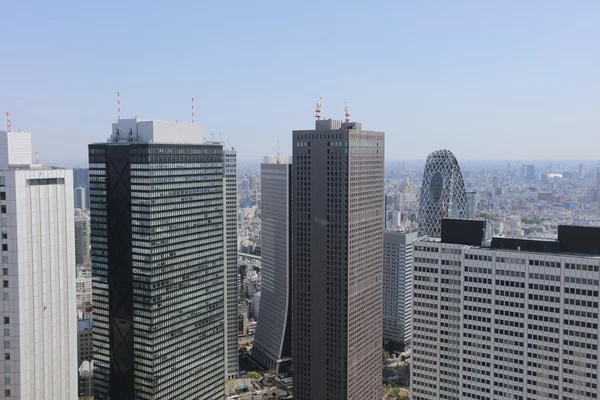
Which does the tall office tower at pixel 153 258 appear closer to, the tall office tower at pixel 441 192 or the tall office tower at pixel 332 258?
the tall office tower at pixel 332 258

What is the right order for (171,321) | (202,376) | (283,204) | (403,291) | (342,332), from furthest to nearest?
(403,291)
(283,204)
(342,332)
(202,376)
(171,321)

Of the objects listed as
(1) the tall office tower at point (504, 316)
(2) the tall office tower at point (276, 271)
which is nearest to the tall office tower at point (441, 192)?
(2) the tall office tower at point (276, 271)

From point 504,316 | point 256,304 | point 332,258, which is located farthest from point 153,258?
point 256,304

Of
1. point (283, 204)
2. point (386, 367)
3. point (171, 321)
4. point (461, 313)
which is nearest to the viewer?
point (461, 313)

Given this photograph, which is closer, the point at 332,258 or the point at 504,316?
the point at 504,316

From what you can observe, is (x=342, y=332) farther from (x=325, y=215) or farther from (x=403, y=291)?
(x=403, y=291)

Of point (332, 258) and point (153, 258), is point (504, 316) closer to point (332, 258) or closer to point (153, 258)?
point (332, 258)

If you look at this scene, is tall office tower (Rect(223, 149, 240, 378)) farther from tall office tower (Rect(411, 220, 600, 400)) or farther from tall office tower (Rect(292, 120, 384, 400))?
tall office tower (Rect(411, 220, 600, 400))

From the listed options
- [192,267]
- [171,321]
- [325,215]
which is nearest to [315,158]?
[325,215]
